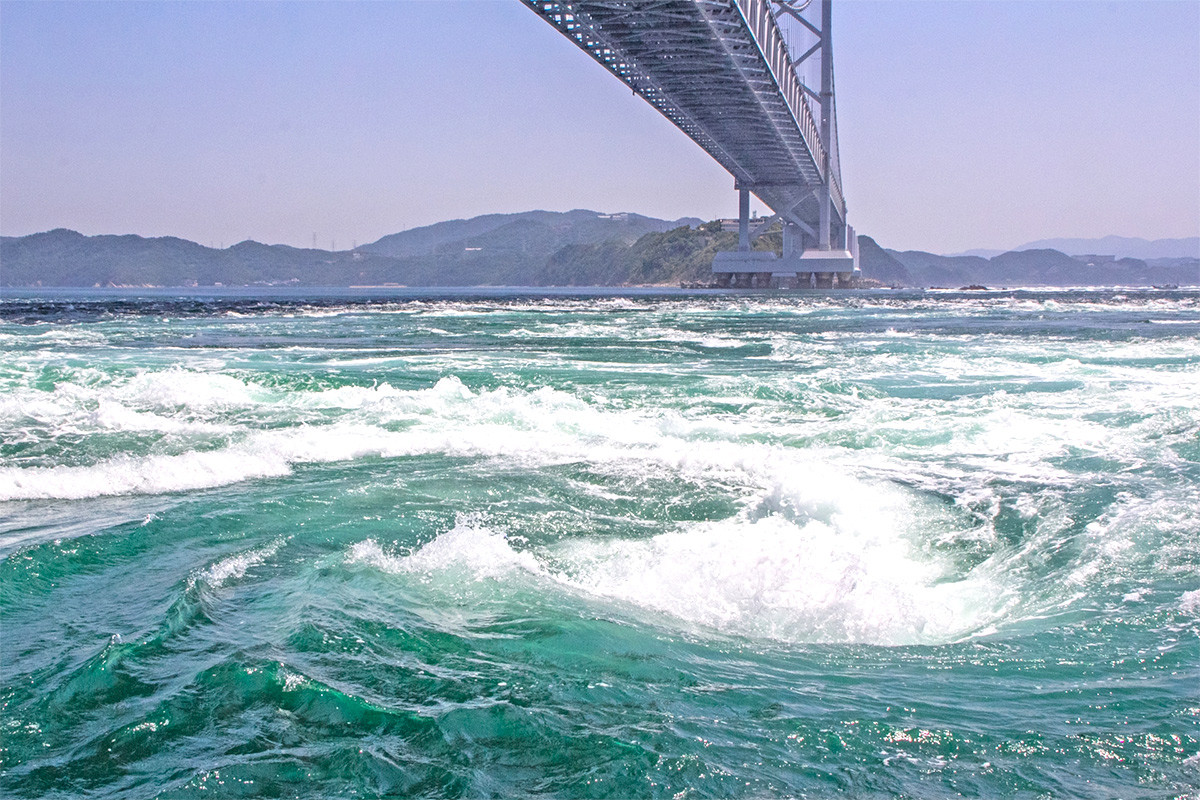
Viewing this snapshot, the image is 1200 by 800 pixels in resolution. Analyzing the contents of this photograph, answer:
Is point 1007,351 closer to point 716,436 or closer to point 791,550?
point 716,436

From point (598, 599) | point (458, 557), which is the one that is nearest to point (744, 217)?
point (458, 557)

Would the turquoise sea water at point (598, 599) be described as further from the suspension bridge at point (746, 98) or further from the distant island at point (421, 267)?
the distant island at point (421, 267)

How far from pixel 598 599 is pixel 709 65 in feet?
102

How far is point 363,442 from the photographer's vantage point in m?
7.61

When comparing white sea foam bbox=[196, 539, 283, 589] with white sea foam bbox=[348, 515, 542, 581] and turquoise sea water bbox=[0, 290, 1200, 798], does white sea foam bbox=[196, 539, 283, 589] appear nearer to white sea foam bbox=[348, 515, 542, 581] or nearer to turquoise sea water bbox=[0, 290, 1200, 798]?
turquoise sea water bbox=[0, 290, 1200, 798]

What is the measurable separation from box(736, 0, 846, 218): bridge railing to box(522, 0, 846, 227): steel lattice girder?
4 cm

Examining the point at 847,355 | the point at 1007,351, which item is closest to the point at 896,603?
the point at 847,355

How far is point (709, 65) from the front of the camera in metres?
32.1

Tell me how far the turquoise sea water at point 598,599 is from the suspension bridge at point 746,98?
69.7 feet

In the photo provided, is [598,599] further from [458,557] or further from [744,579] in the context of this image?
[458,557]

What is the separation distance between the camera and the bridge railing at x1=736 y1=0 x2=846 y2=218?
31.0 m

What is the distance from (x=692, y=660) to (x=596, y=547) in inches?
60.3

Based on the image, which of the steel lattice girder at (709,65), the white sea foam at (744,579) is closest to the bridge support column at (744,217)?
the steel lattice girder at (709,65)

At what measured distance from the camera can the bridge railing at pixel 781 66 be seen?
30984mm
